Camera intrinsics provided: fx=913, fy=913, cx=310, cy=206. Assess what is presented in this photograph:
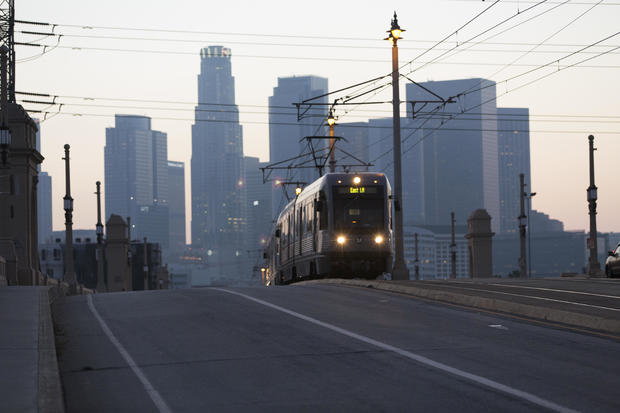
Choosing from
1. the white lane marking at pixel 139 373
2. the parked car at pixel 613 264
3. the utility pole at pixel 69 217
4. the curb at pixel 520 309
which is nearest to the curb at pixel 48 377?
the white lane marking at pixel 139 373

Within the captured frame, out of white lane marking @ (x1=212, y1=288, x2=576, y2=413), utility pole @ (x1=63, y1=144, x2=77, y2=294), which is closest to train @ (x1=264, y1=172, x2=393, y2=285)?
utility pole @ (x1=63, y1=144, x2=77, y2=294)

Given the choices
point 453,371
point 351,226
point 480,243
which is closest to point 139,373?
point 453,371

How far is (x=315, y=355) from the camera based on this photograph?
12.3m

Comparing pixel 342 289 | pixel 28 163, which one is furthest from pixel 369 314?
pixel 28 163

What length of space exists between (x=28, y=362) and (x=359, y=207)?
24.3 m

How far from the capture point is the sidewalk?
8719 millimetres

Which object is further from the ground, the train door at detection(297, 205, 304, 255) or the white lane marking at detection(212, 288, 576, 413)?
the train door at detection(297, 205, 304, 255)

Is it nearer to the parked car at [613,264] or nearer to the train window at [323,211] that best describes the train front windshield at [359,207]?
the train window at [323,211]

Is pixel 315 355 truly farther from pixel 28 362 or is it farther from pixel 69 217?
pixel 69 217

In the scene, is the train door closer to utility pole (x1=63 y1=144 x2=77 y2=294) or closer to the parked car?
the parked car

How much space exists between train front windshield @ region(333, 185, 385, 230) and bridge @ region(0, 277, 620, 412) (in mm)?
13836

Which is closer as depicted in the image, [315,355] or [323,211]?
[315,355]

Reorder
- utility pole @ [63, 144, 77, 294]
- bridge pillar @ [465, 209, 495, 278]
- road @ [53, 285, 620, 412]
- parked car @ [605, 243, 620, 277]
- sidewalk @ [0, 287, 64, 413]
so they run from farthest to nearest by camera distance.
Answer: bridge pillar @ [465, 209, 495, 278] → utility pole @ [63, 144, 77, 294] → parked car @ [605, 243, 620, 277] → road @ [53, 285, 620, 412] → sidewalk @ [0, 287, 64, 413]

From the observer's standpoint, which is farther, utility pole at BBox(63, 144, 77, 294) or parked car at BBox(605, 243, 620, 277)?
utility pole at BBox(63, 144, 77, 294)
